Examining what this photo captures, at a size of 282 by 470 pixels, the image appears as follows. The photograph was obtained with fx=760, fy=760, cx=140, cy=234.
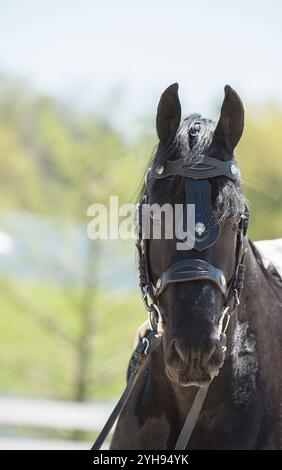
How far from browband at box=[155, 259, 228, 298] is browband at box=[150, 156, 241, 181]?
1.41 ft

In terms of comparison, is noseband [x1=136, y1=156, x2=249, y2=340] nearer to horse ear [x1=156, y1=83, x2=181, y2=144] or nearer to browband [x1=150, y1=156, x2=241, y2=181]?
browband [x1=150, y1=156, x2=241, y2=181]

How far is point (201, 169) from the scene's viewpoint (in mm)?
3578

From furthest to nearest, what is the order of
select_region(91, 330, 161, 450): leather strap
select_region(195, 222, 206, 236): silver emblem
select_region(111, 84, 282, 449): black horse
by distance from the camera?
select_region(91, 330, 161, 450): leather strap < select_region(195, 222, 206, 236): silver emblem < select_region(111, 84, 282, 449): black horse

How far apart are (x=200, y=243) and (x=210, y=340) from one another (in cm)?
45

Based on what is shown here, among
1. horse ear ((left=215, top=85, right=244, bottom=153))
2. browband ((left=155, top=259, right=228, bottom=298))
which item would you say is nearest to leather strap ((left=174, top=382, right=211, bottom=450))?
browband ((left=155, top=259, right=228, bottom=298))

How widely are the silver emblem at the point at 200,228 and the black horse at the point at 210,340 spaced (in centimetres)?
10

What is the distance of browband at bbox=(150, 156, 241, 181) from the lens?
11.7ft

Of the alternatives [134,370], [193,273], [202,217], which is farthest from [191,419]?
[202,217]

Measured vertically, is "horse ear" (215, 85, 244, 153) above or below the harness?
above

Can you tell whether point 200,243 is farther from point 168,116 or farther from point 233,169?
point 168,116

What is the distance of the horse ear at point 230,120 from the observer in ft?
12.1

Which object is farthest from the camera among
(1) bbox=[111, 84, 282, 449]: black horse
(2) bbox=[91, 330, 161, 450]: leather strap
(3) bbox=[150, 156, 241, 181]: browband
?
(2) bbox=[91, 330, 161, 450]: leather strap

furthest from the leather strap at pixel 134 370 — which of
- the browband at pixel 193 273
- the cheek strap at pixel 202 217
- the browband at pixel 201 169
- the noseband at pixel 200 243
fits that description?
the browband at pixel 201 169
